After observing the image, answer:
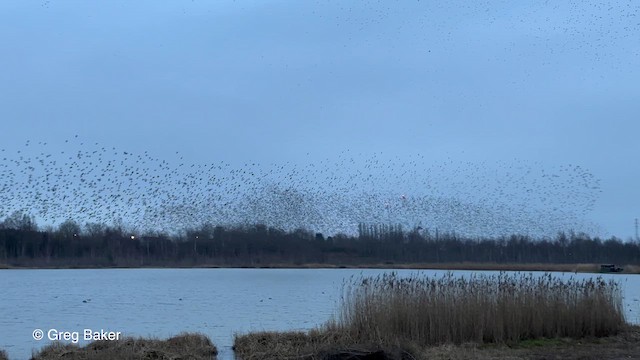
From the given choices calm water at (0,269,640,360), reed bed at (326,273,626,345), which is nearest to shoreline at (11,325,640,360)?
reed bed at (326,273,626,345)

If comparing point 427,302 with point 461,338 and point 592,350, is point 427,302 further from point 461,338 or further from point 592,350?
point 592,350

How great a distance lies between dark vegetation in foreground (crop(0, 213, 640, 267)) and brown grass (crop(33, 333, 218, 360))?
92984 millimetres

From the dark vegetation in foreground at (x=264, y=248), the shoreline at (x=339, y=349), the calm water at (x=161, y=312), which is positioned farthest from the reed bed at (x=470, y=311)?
the dark vegetation in foreground at (x=264, y=248)

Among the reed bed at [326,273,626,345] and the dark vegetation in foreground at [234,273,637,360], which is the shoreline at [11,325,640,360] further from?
the reed bed at [326,273,626,345]

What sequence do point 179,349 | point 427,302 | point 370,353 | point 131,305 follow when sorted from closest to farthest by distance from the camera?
point 370,353, point 179,349, point 427,302, point 131,305

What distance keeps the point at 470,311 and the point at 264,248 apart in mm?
108383

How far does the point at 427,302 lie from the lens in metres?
20.9

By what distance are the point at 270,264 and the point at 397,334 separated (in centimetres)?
10355

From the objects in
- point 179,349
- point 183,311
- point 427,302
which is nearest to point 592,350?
point 427,302

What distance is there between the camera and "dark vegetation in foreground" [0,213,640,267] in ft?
379

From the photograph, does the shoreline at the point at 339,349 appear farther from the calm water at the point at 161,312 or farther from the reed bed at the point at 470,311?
the calm water at the point at 161,312

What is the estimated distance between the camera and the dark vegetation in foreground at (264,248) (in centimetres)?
11550

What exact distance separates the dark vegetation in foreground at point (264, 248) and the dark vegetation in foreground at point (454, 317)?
3493 inches

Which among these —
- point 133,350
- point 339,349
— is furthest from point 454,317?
point 133,350
